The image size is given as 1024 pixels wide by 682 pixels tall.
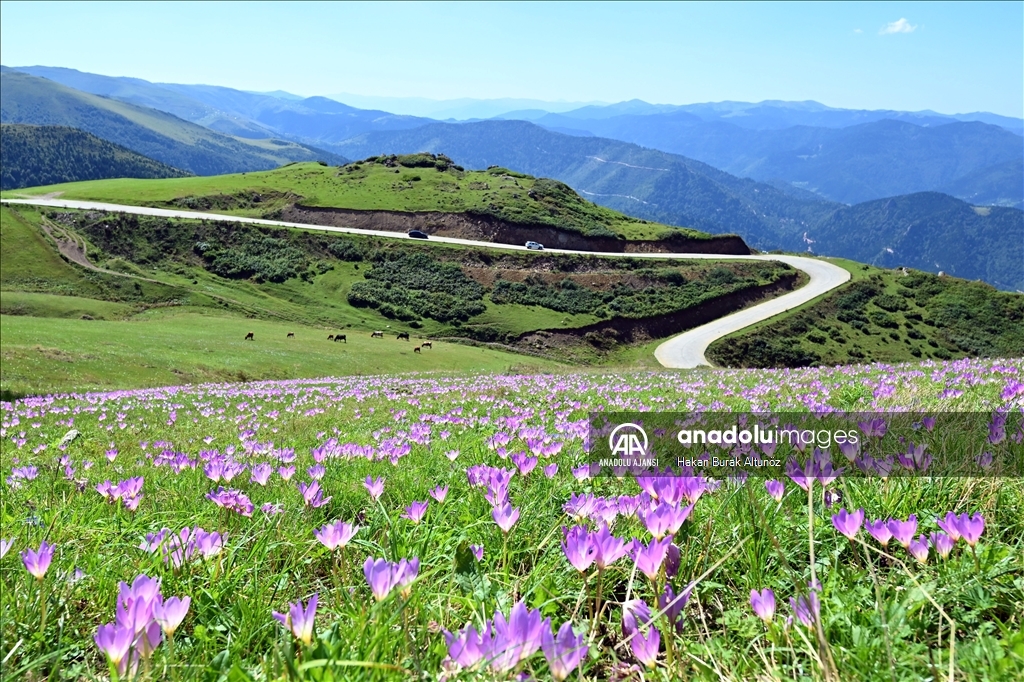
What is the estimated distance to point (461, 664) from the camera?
1.35 m

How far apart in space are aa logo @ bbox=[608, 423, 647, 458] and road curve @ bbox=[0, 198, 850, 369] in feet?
209

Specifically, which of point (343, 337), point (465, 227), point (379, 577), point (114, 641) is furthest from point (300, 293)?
point (114, 641)

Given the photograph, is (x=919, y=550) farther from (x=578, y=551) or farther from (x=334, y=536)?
(x=334, y=536)

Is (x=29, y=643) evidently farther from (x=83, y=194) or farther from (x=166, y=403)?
(x=83, y=194)

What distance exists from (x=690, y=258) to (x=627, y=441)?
11002 cm

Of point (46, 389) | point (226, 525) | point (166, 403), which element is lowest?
point (46, 389)

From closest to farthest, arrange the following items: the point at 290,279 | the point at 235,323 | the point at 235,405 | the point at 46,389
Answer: the point at 235,405 < the point at 46,389 < the point at 235,323 < the point at 290,279

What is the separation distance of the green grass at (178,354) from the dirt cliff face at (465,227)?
53092 millimetres

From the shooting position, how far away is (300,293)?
8350cm

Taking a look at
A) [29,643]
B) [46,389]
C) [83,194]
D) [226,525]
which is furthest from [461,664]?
[83,194]

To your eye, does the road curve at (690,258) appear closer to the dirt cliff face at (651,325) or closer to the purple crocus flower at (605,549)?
the dirt cliff face at (651,325)

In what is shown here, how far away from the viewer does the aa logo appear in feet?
14.6

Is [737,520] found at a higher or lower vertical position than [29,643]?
higher

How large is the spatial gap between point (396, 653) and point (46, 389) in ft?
97.3
